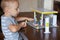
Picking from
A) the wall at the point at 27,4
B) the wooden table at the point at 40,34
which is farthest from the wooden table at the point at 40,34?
the wall at the point at 27,4

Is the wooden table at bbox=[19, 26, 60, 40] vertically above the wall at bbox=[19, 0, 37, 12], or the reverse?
the wall at bbox=[19, 0, 37, 12]

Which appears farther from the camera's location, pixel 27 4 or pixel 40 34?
pixel 27 4

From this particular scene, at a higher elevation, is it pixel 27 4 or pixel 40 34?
pixel 27 4

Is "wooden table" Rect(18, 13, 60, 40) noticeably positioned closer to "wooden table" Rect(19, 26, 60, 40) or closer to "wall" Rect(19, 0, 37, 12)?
"wooden table" Rect(19, 26, 60, 40)

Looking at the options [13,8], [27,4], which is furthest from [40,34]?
[27,4]

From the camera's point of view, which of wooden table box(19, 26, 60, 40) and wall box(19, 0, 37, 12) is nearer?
wooden table box(19, 26, 60, 40)

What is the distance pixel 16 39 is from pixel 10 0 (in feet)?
1.24

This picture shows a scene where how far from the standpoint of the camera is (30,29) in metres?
1.79

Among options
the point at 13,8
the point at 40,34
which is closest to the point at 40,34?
the point at 40,34

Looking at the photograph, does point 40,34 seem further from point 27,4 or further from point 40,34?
point 27,4

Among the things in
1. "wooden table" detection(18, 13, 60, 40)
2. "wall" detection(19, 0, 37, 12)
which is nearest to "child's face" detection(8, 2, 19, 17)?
"wooden table" detection(18, 13, 60, 40)

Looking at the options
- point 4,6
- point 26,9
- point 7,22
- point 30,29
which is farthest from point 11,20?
point 26,9

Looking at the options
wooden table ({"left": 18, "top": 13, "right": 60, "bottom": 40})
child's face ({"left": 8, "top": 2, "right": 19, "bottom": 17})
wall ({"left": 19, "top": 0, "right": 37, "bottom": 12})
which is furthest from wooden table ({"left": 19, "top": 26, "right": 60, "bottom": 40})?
wall ({"left": 19, "top": 0, "right": 37, "bottom": 12})

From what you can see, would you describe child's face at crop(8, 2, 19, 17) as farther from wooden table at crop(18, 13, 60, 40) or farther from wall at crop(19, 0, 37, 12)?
wall at crop(19, 0, 37, 12)
